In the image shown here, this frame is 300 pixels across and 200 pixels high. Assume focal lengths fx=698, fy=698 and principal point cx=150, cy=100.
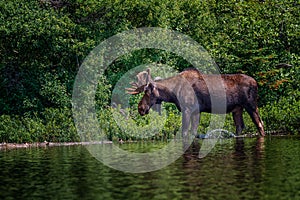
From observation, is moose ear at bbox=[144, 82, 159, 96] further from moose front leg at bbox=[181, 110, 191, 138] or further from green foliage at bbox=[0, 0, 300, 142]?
green foliage at bbox=[0, 0, 300, 142]

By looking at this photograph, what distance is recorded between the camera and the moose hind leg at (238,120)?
28406mm

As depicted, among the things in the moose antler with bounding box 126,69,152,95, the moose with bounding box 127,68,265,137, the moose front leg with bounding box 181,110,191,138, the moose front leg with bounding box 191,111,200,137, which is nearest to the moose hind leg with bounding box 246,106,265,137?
the moose with bounding box 127,68,265,137

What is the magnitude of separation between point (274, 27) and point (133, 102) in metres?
8.04

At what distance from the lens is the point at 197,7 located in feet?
116

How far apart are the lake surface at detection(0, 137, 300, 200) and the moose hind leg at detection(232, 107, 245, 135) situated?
25.2ft

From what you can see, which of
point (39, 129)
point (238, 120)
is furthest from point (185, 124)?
point (39, 129)

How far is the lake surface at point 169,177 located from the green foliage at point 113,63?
8.07 meters

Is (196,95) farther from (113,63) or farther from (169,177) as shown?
(169,177)

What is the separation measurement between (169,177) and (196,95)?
528 inches

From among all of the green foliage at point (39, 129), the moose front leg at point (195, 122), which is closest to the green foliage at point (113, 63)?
the green foliage at point (39, 129)

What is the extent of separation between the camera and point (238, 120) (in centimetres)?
2847

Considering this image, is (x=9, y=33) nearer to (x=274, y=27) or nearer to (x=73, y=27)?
(x=73, y=27)

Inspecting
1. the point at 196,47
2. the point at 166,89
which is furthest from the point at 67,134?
the point at 196,47

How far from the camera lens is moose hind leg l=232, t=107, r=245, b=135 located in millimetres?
28406
